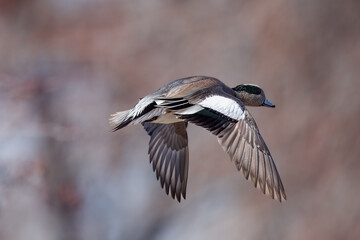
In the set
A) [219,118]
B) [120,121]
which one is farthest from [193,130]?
[219,118]

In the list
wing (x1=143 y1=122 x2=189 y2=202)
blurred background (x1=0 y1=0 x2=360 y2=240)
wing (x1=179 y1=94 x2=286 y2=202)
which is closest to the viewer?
wing (x1=179 y1=94 x2=286 y2=202)

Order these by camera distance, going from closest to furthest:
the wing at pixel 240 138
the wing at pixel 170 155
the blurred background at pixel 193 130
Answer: the wing at pixel 240 138 → the wing at pixel 170 155 → the blurred background at pixel 193 130

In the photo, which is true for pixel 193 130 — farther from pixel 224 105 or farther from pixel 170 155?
pixel 224 105

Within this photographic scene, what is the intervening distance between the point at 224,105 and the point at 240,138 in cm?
11

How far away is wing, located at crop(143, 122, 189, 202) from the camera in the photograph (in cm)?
238

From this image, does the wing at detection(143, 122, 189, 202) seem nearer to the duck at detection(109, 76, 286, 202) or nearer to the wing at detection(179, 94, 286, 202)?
the duck at detection(109, 76, 286, 202)

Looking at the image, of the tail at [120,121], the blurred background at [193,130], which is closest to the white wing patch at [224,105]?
the tail at [120,121]

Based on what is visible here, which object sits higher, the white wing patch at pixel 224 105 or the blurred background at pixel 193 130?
the blurred background at pixel 193 130

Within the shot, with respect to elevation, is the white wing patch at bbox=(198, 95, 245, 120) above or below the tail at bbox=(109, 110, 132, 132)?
below

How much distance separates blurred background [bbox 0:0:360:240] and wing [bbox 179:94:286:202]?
185 cm

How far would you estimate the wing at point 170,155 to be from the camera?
2.38 metres

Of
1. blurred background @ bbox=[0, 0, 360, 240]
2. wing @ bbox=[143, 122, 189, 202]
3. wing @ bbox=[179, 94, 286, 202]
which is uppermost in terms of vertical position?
blurred background @ bbox=[0, 0, 360, 240]

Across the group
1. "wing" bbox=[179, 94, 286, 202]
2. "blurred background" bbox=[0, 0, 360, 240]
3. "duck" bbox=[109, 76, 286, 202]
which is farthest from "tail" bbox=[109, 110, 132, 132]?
"blurred background" bbox=[0, 0, 360, 240]

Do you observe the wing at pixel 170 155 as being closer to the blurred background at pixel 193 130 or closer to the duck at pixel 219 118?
the duck at pixel 219 118
